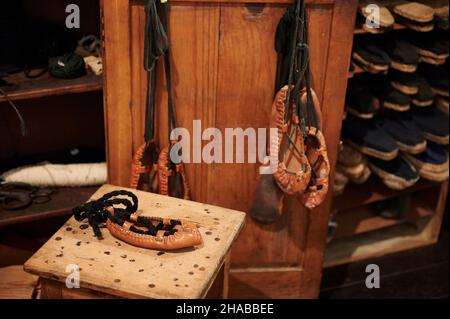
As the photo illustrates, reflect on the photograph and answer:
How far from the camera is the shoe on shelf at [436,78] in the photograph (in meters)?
2.80

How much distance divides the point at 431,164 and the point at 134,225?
1.43m

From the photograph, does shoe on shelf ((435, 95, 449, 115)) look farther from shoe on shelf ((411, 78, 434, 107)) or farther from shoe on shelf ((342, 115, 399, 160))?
shoe on shelf ((342, 115, 399, 160))

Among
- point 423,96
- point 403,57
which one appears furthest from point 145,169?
point 423,96

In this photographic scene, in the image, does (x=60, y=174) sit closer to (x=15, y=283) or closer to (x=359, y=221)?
(x=15, y=283)

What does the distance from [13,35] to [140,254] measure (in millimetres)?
839

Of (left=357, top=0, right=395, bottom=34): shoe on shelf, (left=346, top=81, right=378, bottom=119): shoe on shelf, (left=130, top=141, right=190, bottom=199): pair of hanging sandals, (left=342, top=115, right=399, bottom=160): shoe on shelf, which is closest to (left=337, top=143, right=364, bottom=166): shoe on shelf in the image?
(left=342, top=115, right=399, bottom=160): shoe on shelf

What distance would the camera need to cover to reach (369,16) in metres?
2.36

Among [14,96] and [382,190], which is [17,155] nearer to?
[14,96]

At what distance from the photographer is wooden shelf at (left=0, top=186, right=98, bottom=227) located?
223cm

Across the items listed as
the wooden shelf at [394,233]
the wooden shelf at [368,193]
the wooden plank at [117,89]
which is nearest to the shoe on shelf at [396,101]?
the wooden shelf at [368,193]

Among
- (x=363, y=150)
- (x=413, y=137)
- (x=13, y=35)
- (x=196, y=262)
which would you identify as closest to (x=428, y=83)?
(x=413, y=137)

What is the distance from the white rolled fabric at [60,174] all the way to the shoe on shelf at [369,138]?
0.98 metres

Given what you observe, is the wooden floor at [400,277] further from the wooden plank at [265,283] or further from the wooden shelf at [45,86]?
the wooden shelf at [45,86]

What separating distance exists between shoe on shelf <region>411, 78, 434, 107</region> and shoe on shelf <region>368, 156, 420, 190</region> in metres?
0.25
